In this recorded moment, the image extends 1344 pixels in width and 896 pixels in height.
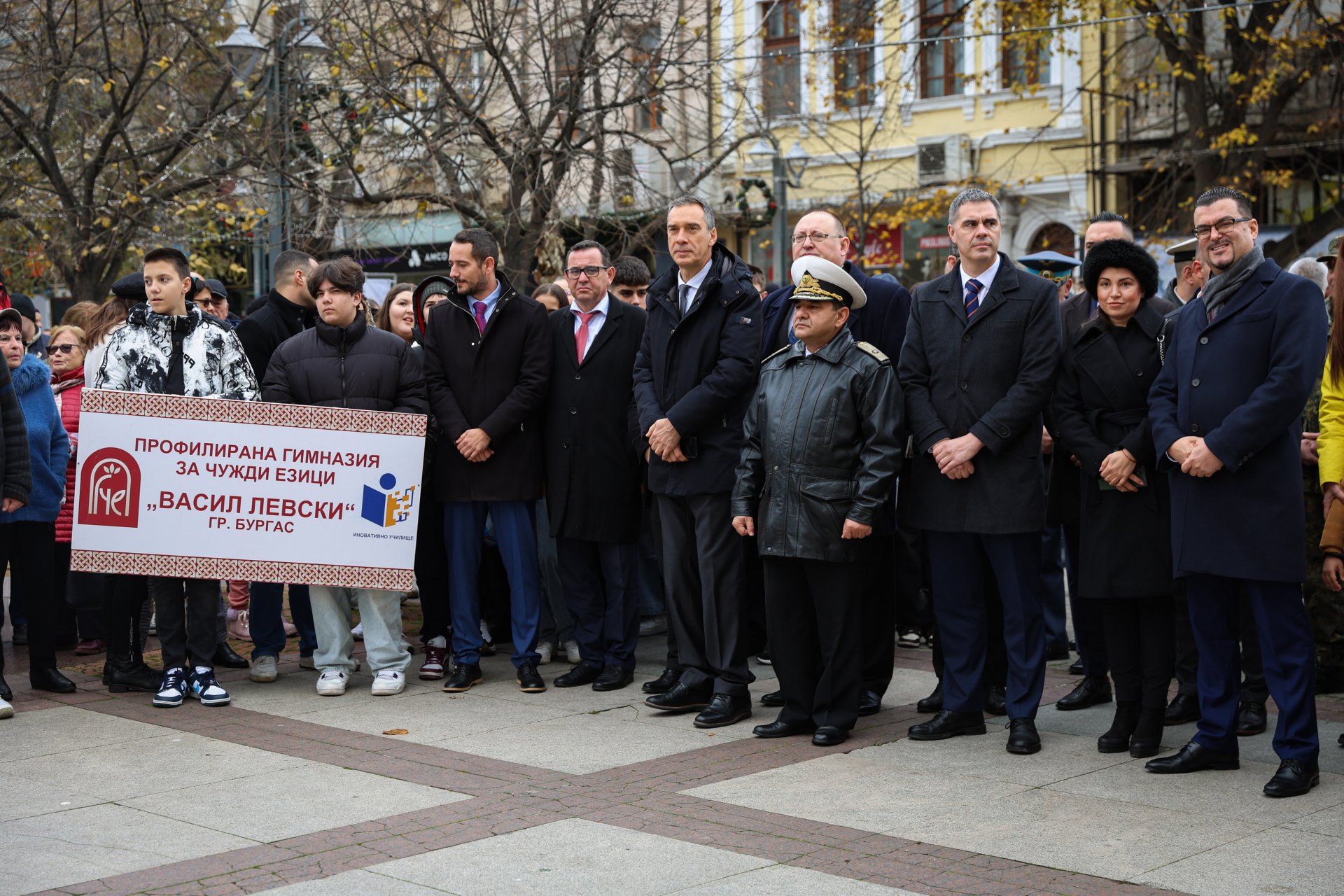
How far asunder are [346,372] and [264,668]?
1695 millimetres

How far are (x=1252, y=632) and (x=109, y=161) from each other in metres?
13.7

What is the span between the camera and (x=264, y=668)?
28.5 ft

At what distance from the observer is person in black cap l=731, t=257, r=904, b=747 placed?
694 cm

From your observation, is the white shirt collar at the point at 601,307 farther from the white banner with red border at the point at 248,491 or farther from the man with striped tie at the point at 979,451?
the man with striped tie at the point at 979,451

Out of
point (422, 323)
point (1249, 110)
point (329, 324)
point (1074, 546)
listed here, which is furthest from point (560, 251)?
point (1249, 110)

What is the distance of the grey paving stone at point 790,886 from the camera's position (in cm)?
489

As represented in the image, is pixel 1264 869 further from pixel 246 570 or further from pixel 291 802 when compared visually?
pixel 246 570

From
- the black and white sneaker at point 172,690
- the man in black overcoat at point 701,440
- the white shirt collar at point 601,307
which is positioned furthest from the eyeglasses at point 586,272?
the black and white sneaker at point 172,690

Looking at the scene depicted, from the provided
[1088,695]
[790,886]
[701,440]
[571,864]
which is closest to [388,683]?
[701,440]

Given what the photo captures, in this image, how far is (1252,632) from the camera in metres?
7.51

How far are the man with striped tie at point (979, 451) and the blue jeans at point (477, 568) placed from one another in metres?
2.36

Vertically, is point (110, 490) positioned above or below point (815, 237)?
below

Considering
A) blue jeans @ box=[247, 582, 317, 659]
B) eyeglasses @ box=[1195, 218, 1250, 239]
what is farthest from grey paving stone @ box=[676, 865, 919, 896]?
blue jeans @ box=[247, 582, 317, 659]

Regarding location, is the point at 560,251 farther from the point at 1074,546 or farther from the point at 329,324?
the point at 1074,546
